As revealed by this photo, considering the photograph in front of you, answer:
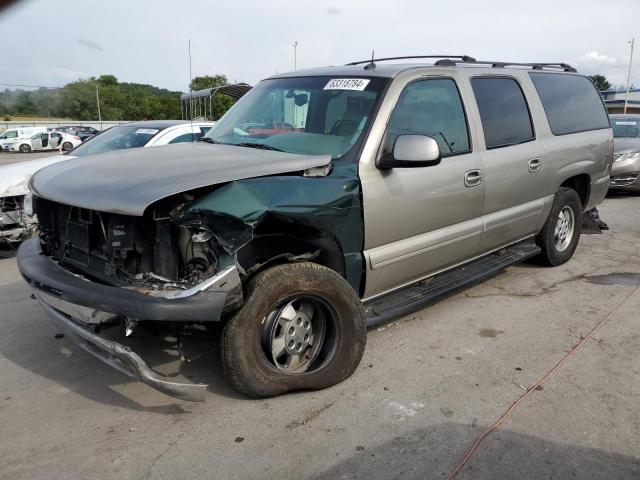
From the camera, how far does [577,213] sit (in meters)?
6.05

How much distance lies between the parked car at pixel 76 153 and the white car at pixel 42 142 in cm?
3010

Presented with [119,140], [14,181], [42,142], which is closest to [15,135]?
[42,142]

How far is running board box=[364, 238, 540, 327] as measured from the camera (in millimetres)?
3879

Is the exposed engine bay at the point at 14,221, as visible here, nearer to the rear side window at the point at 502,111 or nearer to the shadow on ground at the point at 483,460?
the rear side window at the point at 502,111

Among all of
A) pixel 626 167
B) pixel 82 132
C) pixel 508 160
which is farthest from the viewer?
pixel 82 132

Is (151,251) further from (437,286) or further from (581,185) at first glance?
(581,185)

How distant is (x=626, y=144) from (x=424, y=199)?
30.4 ft

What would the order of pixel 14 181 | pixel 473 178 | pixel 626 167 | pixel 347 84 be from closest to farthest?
pixel 347 84
pixel 473 178
pixel 14 181
pixel 626 167

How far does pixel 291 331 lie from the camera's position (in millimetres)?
3357

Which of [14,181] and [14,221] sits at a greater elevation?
[14,181]

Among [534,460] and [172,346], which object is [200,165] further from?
[534,460]

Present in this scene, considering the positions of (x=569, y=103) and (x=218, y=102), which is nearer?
(x=569, y=103)

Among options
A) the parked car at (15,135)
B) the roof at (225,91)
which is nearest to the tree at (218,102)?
the roof at (225,91)

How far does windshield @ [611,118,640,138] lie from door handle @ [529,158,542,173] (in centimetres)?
850
